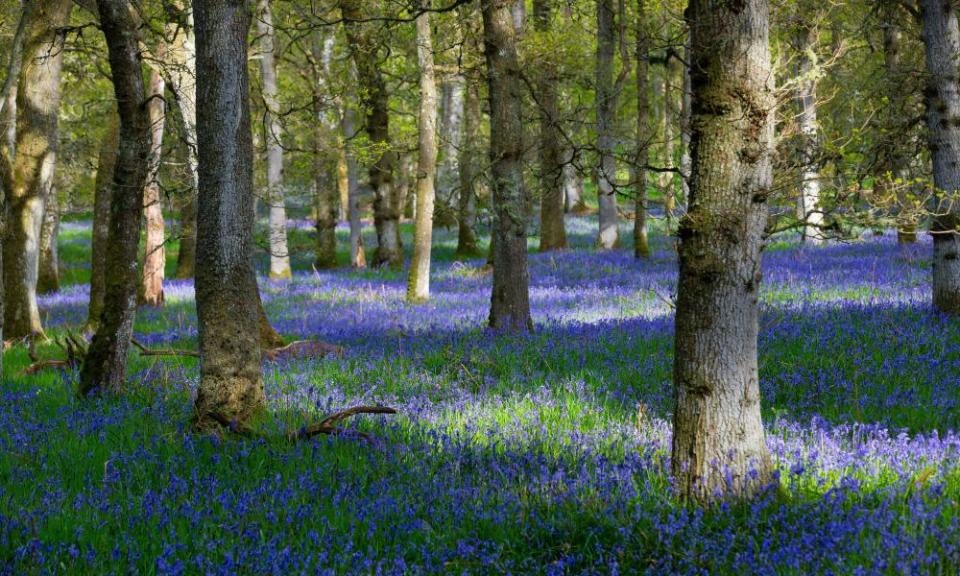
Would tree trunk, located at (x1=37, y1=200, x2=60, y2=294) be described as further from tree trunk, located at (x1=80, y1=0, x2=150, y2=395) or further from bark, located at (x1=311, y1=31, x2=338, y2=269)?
tree trunk, located at (x1=80, y1=0, x2=150, y2=395)

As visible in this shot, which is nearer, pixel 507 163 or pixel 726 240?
pixel 726 240

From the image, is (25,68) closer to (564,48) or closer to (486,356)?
(486,356)

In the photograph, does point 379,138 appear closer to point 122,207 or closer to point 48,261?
point 48,261

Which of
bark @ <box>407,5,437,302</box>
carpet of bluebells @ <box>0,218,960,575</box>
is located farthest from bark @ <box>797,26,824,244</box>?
bark @ <box>407,5,437,302</box>

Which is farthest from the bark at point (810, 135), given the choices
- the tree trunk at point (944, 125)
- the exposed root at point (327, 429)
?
the tree trunk at point (944, 125)

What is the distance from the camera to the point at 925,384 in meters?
6.61

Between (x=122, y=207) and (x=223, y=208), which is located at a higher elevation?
(x=122, y=207)

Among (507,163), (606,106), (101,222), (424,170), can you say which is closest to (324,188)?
(606,106)

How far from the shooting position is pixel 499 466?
493cm

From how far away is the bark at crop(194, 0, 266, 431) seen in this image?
226 inches

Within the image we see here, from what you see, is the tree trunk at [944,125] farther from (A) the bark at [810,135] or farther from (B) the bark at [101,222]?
(B) the bark at [101,222]

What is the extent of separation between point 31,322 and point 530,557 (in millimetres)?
9899

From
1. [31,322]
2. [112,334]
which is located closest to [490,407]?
[112,334]

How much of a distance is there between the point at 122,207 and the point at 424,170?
7620 millimetres
